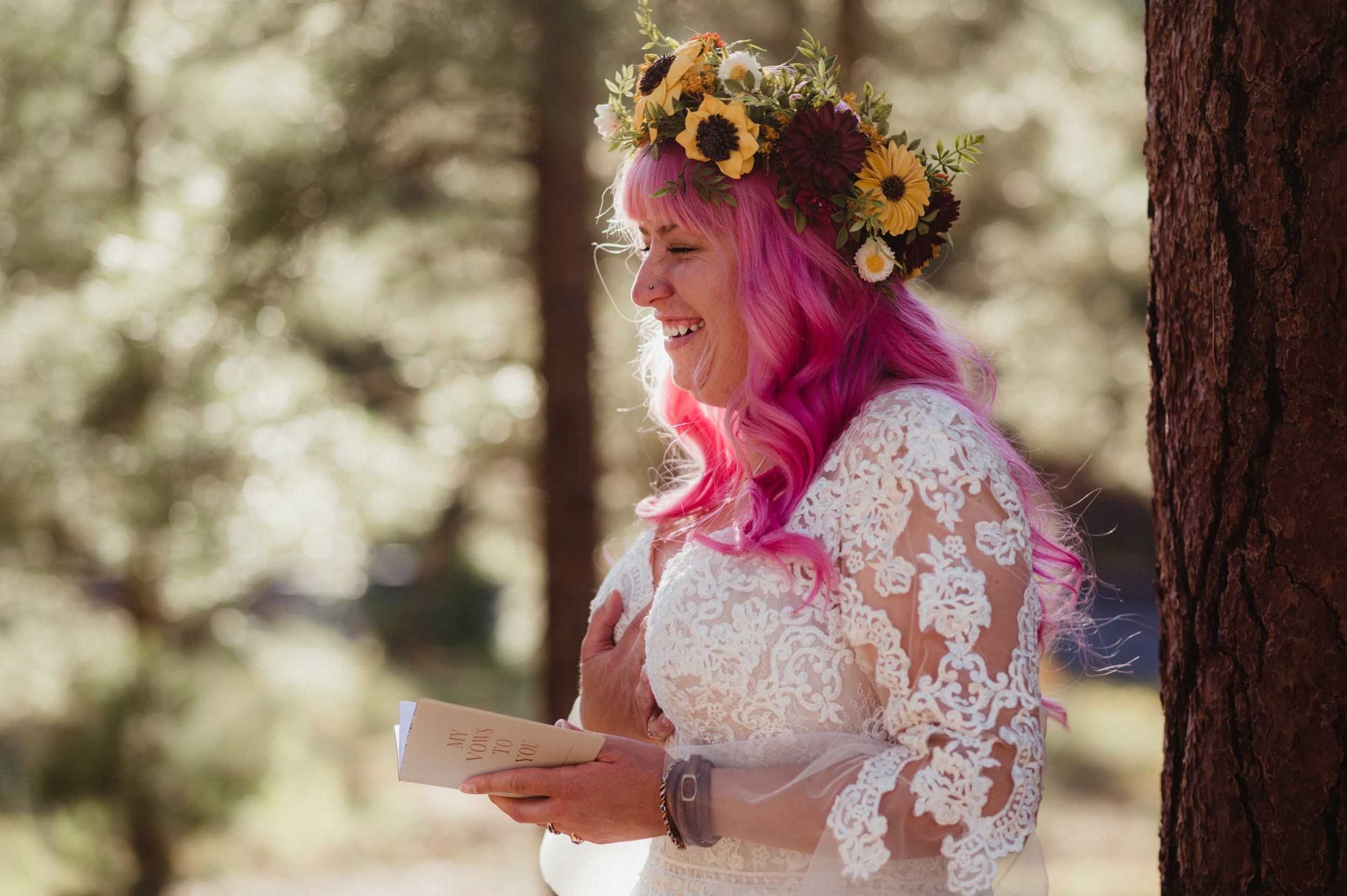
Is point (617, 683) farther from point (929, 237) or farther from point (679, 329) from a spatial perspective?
point (929, 237)

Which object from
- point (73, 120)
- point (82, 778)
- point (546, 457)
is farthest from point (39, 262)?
point (546, 457)

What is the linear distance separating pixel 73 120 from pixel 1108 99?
6.56m

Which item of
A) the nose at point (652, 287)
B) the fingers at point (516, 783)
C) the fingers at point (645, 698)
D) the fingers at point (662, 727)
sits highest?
the nose at point (652, 287)

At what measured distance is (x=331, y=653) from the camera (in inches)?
313

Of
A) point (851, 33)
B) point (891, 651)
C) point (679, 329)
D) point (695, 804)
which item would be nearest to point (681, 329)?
point (679, 329)

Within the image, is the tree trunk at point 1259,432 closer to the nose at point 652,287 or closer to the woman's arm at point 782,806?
the woman's arm at point 782,806

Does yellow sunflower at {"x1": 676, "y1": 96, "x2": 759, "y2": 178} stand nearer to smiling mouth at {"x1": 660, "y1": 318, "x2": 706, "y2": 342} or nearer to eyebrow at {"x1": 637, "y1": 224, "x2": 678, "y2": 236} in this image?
eyebrow at {"x1": 637, "y1": 224, "x2": 678, "y2": 236}

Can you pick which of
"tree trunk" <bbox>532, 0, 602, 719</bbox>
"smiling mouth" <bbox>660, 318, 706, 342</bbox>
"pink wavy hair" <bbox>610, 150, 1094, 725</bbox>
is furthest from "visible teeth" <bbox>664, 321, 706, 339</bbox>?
"tree trunk" <bbox>532, 0, 602, 719</bbox>

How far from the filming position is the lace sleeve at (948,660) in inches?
61.2

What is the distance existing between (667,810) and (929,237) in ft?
3.57

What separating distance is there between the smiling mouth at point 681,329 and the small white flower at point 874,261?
30 cm

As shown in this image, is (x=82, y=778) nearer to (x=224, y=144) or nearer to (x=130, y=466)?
(x=130, y=466)

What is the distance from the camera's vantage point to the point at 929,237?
203cm

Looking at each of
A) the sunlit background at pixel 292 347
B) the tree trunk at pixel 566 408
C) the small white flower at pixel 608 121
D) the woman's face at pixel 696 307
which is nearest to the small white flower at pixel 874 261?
the woman's face at pixel 696 307
